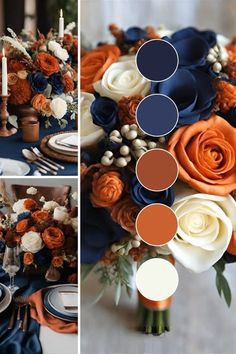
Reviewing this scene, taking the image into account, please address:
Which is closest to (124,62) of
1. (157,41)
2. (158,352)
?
(157,41)

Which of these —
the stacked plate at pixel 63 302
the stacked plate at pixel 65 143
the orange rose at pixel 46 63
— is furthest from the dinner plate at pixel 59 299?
the orange rose at pixel 46 63

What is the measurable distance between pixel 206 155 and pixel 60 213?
0.23 m

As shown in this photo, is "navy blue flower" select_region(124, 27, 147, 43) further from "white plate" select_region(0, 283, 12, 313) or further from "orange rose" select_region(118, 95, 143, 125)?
"white plate" select_region(0, 283, 12, 313)

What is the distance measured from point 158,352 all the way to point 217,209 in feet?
0.86

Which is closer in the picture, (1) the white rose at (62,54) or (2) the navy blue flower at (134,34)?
(1) the white rose at (62,54)

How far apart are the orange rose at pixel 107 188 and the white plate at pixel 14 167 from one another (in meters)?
0.10

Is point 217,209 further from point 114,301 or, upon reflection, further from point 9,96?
point 9,96

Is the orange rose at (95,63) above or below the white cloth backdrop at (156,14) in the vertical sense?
below

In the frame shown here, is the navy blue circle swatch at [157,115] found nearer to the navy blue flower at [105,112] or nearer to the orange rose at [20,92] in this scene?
the navy blue flower at [105,112]

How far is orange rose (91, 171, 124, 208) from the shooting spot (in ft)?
2.30

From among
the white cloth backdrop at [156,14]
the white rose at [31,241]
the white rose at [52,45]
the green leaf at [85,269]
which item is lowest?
the green leaf at [85,269]

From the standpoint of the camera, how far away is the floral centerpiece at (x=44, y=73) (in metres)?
0.70

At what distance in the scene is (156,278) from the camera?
74cm

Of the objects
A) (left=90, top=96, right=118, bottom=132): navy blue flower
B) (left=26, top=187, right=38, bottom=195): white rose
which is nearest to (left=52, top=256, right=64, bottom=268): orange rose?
(left=26, top=187, right=38, bottom=195): white rose
